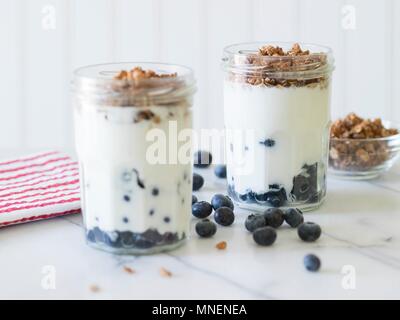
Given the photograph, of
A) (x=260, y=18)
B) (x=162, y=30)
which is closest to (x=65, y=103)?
(x=162, y=30)

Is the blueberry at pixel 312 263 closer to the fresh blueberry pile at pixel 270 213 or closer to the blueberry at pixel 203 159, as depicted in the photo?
the fresh blueberry pile at pixel 270 213

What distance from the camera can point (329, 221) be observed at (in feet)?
4.24

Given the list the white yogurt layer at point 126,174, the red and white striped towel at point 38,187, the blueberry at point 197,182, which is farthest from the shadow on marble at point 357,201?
the red and white striped towel at point 38,187

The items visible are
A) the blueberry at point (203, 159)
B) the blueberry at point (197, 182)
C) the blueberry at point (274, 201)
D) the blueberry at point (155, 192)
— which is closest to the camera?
the blueberry at point (155, 192)

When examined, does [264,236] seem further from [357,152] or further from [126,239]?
[357,152]

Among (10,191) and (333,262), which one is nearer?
(333,262)

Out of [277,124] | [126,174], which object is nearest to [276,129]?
[277,124]

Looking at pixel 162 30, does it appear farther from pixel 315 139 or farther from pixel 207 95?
pixel 315 139

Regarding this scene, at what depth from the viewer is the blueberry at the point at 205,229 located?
1195mm

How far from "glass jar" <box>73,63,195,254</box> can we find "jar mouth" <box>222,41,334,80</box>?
0.17 m

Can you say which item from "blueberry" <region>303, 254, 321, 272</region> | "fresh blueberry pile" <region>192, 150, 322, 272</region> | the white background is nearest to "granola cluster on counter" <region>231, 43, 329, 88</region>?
"fresh blueberry pile" <region>192, 150, 322, 272</region>

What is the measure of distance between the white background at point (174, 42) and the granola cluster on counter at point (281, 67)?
925 millimetres

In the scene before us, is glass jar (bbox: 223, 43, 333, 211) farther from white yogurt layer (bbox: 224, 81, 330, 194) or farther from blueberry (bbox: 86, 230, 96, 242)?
blueberry (bbox: 86, 230, 96, 242)

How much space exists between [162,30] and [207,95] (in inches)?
9.2
